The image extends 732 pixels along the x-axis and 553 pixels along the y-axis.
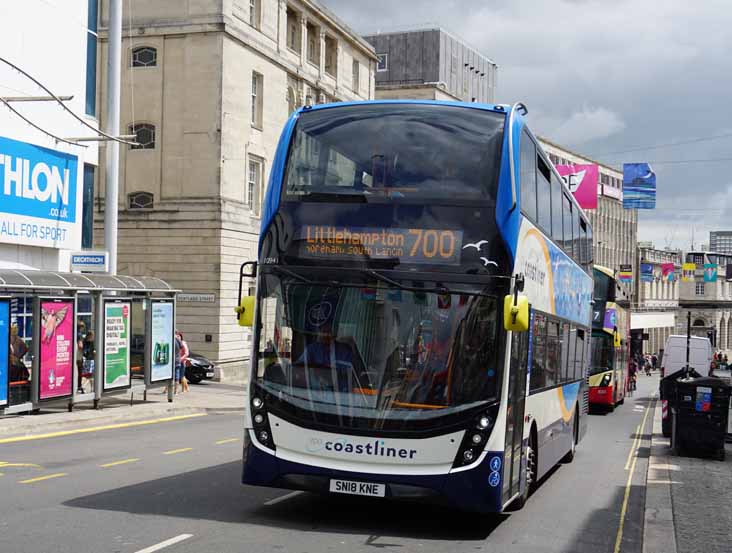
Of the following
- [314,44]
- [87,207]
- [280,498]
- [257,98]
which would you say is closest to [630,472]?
[280,498]

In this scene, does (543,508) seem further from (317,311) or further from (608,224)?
(608,224)

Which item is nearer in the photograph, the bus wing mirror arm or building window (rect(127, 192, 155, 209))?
the bus wing mirror arm

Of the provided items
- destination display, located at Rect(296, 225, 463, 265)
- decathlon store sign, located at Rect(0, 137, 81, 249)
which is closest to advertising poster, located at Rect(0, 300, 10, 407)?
decathlon store sign, located at Rect(0, 137, 81, 249)

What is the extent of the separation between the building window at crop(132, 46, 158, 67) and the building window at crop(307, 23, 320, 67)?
9755mm

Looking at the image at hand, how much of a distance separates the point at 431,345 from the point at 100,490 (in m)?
4.37

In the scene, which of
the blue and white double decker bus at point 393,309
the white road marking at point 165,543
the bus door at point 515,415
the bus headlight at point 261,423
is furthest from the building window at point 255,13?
the white road marking at point 165,543

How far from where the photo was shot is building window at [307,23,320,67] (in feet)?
160

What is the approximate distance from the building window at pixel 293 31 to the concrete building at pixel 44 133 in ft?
61.4

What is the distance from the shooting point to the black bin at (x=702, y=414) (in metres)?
19.3

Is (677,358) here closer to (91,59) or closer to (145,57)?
(91,59)

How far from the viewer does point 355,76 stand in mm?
54250

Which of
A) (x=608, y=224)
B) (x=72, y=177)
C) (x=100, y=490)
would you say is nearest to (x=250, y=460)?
(x=100, y=490)

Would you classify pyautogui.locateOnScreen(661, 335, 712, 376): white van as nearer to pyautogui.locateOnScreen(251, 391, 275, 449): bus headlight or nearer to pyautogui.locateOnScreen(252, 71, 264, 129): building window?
pyautogui.locateOnScreen(252, 71, 264, 129): building window

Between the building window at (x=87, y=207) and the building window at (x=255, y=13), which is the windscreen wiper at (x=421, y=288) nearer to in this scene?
the building window at (x=87, y=207)
